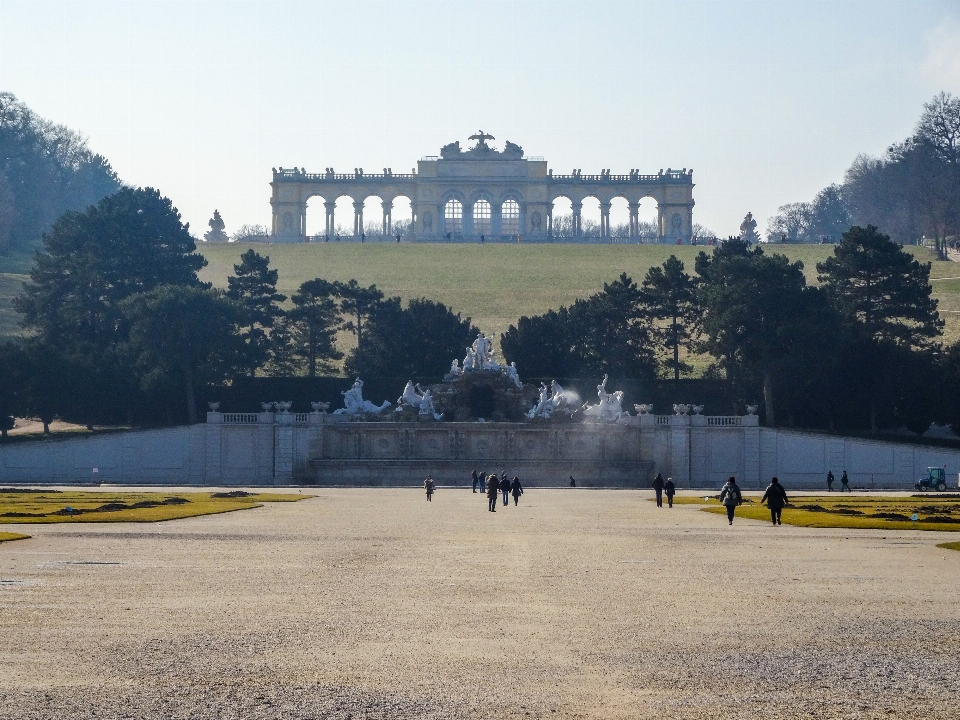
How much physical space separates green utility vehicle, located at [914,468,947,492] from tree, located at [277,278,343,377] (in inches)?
1330

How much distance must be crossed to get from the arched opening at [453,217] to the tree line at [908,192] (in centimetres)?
2999

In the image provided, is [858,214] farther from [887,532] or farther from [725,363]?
[887,532]

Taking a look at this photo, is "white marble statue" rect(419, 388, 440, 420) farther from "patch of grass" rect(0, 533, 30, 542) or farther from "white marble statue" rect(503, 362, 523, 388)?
"patch of grass" rect(0, 533, 30, 542)

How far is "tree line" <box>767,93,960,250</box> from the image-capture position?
13312 centimetres

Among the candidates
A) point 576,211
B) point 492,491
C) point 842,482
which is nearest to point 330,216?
point 576,211

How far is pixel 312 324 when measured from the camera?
85.2m

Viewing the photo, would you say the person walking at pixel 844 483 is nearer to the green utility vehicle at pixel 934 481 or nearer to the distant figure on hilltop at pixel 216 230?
the green utility vehicle at pixel 934 481

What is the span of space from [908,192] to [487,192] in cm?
3889

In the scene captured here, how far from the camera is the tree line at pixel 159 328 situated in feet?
257

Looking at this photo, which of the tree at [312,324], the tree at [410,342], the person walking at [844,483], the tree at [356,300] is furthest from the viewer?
the tree at [356,300]

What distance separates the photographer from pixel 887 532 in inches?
1406

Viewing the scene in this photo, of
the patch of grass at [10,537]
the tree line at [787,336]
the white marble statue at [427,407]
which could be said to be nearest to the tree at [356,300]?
the tree line at [787,336]

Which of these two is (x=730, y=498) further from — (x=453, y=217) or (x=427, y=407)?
(x=453, y=217)

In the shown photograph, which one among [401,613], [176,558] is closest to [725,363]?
[176,558]
